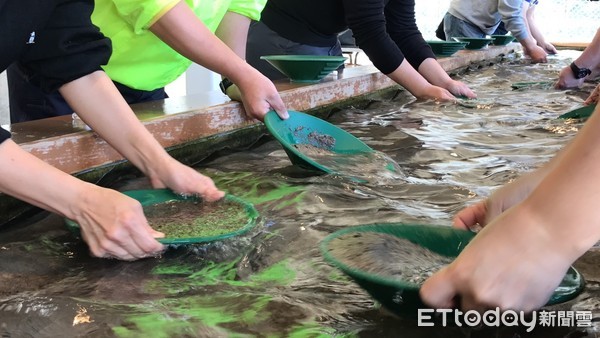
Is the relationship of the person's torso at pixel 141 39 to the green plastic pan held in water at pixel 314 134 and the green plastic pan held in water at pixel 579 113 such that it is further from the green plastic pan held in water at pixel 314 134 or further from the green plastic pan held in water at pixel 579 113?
the green plastic pan held in water at pixel 579 113

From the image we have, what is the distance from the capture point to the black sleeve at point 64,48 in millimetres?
1529

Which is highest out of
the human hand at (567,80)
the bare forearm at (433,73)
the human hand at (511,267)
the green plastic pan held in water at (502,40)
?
the human hand at (511,267)

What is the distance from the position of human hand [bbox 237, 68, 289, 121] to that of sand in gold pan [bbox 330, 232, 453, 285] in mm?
1195

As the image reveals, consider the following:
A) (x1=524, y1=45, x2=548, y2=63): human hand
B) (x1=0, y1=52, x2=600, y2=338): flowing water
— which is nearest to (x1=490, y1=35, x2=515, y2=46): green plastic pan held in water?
(x1=524, y1=45, x2=548, y2=63): human hand

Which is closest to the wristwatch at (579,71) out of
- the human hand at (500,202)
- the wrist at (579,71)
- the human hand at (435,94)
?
the wrist at (579,71)

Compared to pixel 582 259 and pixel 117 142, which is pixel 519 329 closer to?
pixel 582 259

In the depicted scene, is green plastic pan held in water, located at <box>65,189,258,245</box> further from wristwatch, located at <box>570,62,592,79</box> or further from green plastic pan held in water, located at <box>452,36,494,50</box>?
green plastic pan held in water, located at <box>452,36,494,50</box>

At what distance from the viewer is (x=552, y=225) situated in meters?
0.79

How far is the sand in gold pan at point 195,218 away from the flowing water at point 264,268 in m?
0.05

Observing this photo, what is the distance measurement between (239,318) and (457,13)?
6.56 m

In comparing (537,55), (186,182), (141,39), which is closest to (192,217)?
(186,182)

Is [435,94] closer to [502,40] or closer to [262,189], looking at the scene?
[262,189]

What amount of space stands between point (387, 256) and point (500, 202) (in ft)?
1.00

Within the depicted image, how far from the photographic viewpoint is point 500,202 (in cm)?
126
